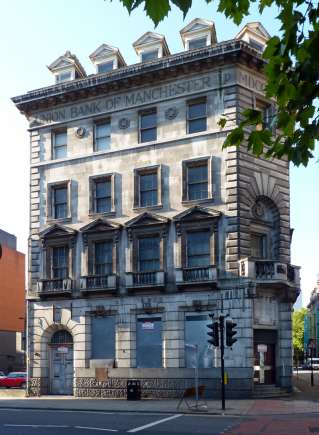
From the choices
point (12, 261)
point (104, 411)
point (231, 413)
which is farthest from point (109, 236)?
point (12, 261)

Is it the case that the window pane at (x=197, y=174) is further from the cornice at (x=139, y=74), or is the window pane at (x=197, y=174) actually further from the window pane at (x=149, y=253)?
the cornice at (x=139, y=74)

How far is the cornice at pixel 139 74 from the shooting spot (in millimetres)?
37750

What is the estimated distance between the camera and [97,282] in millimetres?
40656

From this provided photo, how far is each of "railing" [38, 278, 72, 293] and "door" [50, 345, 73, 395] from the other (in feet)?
11.0

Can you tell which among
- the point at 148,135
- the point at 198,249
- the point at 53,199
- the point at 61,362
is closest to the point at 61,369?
the point at 61,362

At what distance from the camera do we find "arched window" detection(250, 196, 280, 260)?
38.8 meters

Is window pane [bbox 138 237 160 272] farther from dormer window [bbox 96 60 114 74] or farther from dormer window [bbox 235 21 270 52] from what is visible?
dormer window [bbox 235 21 270 52]

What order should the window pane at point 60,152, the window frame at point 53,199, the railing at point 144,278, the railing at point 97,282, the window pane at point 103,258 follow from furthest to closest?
the window pane at point 60,152, the window frame at point 53,199, the window pane at point 103,258, the railing at point 97,282, the railing at point 144,278

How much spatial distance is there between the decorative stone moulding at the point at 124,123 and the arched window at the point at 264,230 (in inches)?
346

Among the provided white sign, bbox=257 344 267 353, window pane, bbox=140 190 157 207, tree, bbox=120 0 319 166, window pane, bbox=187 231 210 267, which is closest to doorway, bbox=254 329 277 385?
white sign, bbox=257 344 267 353

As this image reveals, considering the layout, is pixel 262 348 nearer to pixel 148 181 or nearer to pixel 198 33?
pixel 148 181

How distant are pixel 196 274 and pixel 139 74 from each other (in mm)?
11786

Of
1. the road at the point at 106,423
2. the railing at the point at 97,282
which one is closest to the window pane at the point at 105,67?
the railing at the point at 97,282

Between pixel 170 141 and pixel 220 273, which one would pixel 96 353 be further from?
pixel 170 141
